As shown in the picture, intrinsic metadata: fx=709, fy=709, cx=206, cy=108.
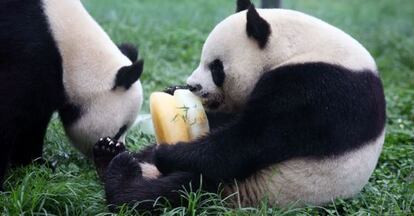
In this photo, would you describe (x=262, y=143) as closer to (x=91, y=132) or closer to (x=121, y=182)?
(x=121, y=182)

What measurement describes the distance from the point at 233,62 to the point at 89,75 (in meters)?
1.20

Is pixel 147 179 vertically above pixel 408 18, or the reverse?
pixel 147 179

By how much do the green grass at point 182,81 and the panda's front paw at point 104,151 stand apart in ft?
0.42

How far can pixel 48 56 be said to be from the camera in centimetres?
495

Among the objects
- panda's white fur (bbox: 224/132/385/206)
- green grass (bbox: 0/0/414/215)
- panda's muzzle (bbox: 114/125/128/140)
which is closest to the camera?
panda's white fur (bbox: 224/132/385/206)

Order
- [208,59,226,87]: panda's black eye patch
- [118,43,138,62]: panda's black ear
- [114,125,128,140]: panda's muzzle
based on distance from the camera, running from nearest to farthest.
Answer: [208,59,226,87]: panda's black eye patch < [114,125,128,140]: panda's muzzle < [118,43,138,62]: panda's black ear

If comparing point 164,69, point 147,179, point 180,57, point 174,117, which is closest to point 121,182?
point 147,179

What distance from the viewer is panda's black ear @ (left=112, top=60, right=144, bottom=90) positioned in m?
5.22

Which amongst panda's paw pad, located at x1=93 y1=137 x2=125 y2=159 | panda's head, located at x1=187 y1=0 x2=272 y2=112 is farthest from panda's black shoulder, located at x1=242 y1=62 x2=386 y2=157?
panda's paw pad, located at x1=93 y1=137 x2=125 y2=159

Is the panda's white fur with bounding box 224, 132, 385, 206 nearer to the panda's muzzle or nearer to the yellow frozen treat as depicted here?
the yellow frozen treat

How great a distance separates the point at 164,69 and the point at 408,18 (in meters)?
9.04

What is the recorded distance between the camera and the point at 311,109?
4203mm

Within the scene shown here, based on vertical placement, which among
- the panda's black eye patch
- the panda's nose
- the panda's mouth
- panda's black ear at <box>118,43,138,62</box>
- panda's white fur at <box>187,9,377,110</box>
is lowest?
panda's black ear at <box>118,43,138,62</box>

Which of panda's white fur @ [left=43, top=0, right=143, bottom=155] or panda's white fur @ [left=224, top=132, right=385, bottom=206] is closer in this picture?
panda's white fur @ [left=224, top=132, right=385, bottom=206]
